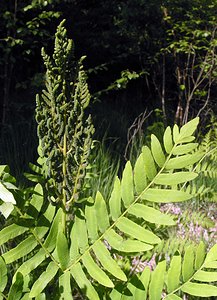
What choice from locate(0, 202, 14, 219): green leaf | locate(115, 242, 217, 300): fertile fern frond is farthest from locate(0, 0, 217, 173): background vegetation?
locate(0, 202, 14, 219): green leaf

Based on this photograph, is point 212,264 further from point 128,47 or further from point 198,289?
point 128,47

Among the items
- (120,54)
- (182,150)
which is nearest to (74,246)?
(182,150)

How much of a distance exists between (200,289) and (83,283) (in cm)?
29

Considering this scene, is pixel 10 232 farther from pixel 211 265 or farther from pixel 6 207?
pixel 211 265

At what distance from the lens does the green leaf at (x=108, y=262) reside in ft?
3.61

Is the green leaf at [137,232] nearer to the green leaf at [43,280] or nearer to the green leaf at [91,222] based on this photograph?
the green leaf at [91,222]

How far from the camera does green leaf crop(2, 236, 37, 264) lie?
117 centimetres

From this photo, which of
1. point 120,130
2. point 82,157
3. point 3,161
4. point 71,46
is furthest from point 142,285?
point 120,130

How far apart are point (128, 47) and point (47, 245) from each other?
4.96m

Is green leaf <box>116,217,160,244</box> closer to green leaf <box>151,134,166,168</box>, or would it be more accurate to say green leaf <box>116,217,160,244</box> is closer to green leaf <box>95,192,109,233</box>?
green leaf <box>95,192,109,233</box>

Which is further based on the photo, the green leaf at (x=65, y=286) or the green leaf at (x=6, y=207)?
the green leaf at (x=65, y=286)

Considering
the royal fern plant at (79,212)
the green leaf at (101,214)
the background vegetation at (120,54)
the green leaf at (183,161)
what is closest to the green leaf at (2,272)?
the royal fern plant at (79,212)

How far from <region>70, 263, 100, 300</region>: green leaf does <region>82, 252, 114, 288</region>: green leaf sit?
0.09 feet

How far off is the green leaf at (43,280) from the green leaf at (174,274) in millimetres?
283
